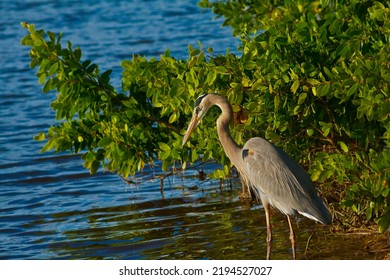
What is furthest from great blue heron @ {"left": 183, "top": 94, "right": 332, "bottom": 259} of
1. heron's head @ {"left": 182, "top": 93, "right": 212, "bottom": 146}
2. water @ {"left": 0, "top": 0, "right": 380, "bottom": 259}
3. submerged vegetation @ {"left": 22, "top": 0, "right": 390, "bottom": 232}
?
water @ {"left": 0, "top": 0, "right": 380, "bottom": 259}

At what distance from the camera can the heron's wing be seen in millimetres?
6777

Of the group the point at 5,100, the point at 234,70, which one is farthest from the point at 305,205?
the point at 5,100

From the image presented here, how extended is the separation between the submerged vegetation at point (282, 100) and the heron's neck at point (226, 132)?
0.26 ft

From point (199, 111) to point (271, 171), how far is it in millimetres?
631

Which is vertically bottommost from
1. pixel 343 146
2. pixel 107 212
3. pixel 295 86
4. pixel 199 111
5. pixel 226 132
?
pixel 107 212

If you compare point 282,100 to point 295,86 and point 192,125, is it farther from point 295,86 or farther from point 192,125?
point 192,125

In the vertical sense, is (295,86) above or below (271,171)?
above

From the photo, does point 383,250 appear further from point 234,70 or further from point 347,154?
point 234,70

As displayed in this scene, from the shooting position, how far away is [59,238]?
325 inches

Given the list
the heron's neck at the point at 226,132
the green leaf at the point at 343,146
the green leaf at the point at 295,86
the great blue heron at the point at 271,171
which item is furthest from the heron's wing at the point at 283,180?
the green leaf at the point at 295,86

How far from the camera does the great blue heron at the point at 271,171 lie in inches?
267

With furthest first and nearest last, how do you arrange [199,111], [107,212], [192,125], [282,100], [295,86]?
[107,212] → [192,125] → [199,111] → [282,100] → [295,86]

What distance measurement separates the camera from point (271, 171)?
22.6 ft

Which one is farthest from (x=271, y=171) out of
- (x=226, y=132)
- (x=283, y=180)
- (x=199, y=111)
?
(x=199, y=111)
